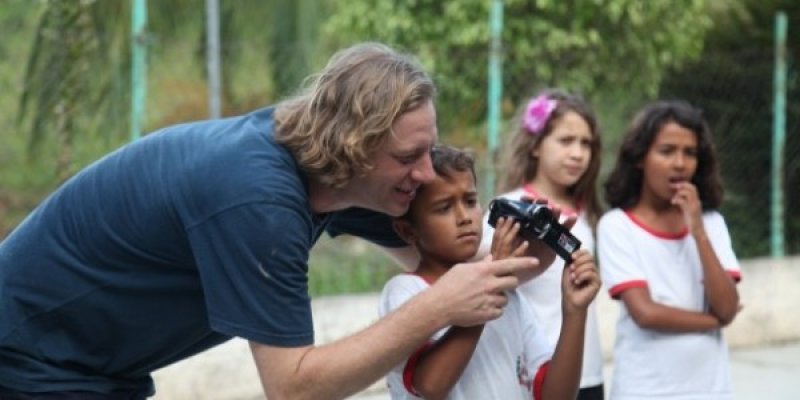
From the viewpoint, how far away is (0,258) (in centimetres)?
254

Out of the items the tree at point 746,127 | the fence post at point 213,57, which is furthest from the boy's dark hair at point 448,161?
the tree at point 746,127

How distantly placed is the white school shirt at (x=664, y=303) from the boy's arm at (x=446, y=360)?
1287 millimetres

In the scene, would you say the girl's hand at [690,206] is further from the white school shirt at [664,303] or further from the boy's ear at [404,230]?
the boy's ear at [404,230]

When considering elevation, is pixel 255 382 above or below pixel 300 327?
below

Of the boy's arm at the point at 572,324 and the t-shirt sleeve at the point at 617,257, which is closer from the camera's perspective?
the boy's arm at the point at 572,324

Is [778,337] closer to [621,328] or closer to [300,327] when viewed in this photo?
[621,328]

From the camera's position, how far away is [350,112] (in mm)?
2246

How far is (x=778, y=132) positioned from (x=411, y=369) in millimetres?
5809

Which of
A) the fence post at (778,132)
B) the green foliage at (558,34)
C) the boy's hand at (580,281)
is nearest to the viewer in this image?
the boy's hand at (580,281)

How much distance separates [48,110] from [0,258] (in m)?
3.11

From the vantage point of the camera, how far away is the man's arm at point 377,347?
219cm

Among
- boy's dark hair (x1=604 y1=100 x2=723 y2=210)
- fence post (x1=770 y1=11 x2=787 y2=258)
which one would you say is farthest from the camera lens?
fence post (x1=770 y1=11 x2=787 y2=258)

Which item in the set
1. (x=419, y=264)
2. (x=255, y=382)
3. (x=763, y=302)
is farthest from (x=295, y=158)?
(x=763, y=302)

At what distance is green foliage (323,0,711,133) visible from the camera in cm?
740
